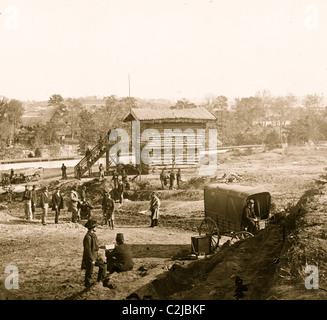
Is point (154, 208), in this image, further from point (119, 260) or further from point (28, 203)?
point (119, 260)

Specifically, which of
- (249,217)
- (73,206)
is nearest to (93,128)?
(73,206)

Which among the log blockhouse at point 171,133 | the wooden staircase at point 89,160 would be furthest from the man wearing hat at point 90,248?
the wooden staircase at point 89,160

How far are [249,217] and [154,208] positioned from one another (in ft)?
18.9

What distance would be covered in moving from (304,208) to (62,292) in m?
7.21

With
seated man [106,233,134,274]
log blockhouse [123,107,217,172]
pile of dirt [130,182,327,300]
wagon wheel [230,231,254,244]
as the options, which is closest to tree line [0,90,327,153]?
log blockhouse [123,107,217,172]

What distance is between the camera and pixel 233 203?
1359 cm

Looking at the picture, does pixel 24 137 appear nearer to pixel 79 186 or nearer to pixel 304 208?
pixel 79 186

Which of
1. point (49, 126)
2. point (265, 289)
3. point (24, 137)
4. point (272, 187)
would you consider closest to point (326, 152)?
point (272, 187)

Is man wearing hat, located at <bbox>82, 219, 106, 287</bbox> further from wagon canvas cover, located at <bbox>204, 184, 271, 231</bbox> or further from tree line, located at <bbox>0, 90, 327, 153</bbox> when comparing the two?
tree line, located at <bbox>0, 90, 327, 153</bbox>

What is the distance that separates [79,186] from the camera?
1081 inches

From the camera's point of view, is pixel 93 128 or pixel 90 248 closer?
pixel 90 248

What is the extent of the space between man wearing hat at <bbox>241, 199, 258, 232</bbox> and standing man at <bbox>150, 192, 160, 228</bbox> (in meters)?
5.26

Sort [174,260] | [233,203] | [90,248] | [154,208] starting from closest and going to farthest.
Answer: [90,248], [174,260], [233,203], [154,208]

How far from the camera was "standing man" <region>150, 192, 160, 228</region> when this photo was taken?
1789 cm
